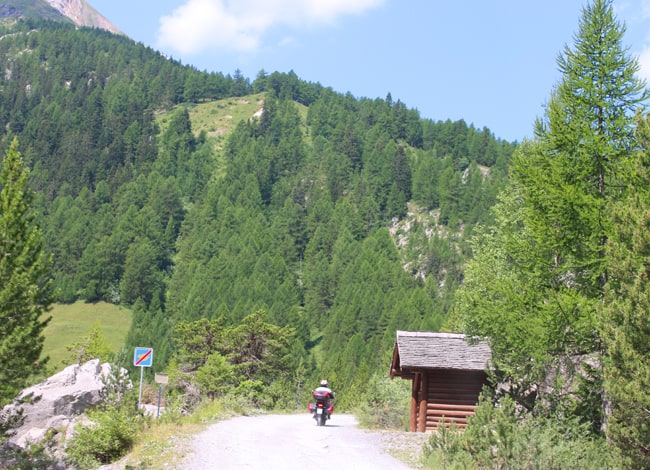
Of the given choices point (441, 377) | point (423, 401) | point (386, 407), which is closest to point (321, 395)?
point (423, 401)

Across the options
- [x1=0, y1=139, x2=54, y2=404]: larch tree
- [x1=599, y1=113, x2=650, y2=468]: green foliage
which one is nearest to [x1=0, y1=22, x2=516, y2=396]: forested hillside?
[x1=0, y1=139, x2=54, y2=404]: larch tree

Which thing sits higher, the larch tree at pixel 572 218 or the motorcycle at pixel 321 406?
the larch tree at pixel 572 218

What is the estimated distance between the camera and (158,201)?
17375 centimetres

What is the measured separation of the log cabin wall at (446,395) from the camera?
2525 cm

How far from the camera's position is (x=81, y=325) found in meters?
108

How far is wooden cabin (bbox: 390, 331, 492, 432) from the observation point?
2466 centimetres

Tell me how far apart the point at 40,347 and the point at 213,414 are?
21.0 ft

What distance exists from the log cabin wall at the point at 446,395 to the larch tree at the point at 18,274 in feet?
44.8

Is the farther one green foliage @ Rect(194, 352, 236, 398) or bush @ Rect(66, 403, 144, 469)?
green foliage @ Rect(194, 352, 236, 398)

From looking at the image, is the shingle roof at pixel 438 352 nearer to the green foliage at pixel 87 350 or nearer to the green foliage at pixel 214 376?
the green foliage at pixel 214 376

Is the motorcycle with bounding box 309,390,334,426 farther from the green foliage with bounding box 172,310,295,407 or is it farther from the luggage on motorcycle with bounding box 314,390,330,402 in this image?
the green foliage with bounding box 172,310,295,407

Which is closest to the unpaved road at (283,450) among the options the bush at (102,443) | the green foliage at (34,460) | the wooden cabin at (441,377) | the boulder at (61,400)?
the bush at (102,443)

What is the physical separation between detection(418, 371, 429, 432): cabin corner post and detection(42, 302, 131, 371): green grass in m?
69.5

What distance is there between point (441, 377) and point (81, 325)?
92.4 metres
